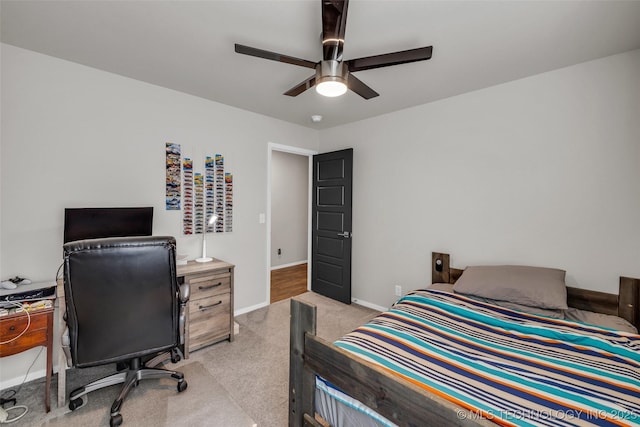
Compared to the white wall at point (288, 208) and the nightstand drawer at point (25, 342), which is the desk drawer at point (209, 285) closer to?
the nightstand drawer at point (25, 342)

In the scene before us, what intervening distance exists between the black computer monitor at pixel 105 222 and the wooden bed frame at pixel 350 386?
1.92m

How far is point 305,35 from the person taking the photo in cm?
187

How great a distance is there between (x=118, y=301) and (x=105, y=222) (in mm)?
942

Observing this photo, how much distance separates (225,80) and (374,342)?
256cm

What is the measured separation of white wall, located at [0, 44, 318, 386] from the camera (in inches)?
82.2

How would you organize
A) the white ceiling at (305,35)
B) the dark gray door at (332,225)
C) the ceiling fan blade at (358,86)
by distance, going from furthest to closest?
1. the dark gray door at (332,225)
2. the ceiling fan blade at (358,86)
3. the white ceiling at (305,35)

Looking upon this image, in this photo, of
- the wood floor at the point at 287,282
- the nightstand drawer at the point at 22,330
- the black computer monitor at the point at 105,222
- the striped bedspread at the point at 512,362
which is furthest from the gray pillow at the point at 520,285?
the nightstand drawer at the point at 22,330

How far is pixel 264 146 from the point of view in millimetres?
3652

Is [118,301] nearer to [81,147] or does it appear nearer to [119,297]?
[119,297]

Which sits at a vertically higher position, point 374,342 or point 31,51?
point 31,51

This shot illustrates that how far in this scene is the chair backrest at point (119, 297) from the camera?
1.57 meters

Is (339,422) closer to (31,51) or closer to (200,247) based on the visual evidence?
(200,247)

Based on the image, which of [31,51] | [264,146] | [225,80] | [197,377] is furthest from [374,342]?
[31,51]

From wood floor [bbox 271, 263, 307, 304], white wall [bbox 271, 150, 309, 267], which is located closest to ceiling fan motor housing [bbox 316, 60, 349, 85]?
wood floor [bbox 271, 263, 307, 304]
